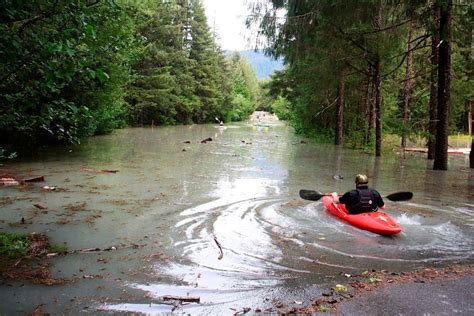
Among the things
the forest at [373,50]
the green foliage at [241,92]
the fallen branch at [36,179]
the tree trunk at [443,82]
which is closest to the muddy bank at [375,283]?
the forest at [373,50]

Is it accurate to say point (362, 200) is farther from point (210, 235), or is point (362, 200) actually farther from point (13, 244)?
point (13, 244)

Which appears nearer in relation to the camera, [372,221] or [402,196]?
[372,221]

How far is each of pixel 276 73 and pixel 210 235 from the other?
28504 millimetres

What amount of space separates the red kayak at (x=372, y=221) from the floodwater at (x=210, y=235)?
0.12 meters

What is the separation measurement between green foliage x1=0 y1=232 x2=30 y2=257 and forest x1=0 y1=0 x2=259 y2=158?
1.62 m

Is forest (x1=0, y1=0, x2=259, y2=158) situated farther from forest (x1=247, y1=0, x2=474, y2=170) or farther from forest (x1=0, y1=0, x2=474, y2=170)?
forest (x1=247, y1=0, x2=474, y2=170)

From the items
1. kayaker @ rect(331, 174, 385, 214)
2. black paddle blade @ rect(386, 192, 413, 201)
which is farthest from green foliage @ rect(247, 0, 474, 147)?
kayaker @ rect(331, 174, 385, 214)

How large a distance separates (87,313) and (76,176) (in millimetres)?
9408

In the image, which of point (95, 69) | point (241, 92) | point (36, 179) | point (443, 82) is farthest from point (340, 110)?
point (241, 92)

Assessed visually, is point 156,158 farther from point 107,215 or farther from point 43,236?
point 43,236

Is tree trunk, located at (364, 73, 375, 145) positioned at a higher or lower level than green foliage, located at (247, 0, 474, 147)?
lower

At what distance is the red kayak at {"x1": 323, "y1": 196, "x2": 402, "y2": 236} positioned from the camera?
24.3ft

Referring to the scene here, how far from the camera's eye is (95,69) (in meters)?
4.36

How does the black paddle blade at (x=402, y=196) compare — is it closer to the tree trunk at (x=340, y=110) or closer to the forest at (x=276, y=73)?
the forest at (x=276, y=73)
